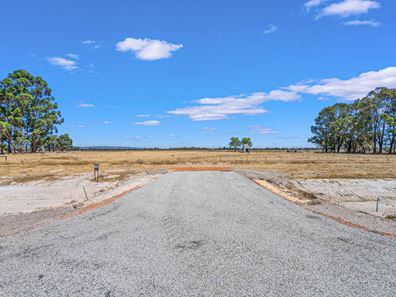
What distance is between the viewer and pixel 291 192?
773 inches

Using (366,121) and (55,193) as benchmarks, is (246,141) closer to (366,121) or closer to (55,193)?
(366,121)

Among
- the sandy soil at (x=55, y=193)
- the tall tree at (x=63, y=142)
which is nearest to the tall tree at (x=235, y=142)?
the tall tree at (x=63, y=142)

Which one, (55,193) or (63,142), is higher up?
(63,142)

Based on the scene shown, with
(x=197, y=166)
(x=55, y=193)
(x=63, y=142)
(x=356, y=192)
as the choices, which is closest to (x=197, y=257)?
(x=55, y=193)

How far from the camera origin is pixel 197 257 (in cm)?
702

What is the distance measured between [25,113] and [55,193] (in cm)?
6018

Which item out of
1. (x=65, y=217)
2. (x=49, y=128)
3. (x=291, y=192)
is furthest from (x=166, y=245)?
(x=49, y=128)

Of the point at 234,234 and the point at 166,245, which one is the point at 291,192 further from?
the point at 166,245

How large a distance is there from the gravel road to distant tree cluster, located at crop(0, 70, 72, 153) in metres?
64.1

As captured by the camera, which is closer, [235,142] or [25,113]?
[25,113]

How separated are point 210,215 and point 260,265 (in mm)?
4859

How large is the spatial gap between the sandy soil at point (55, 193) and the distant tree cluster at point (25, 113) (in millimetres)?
45726

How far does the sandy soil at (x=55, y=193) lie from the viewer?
16516mm

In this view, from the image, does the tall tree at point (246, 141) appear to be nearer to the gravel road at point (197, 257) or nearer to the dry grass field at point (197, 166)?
the dry grass field at point (197, 166)
